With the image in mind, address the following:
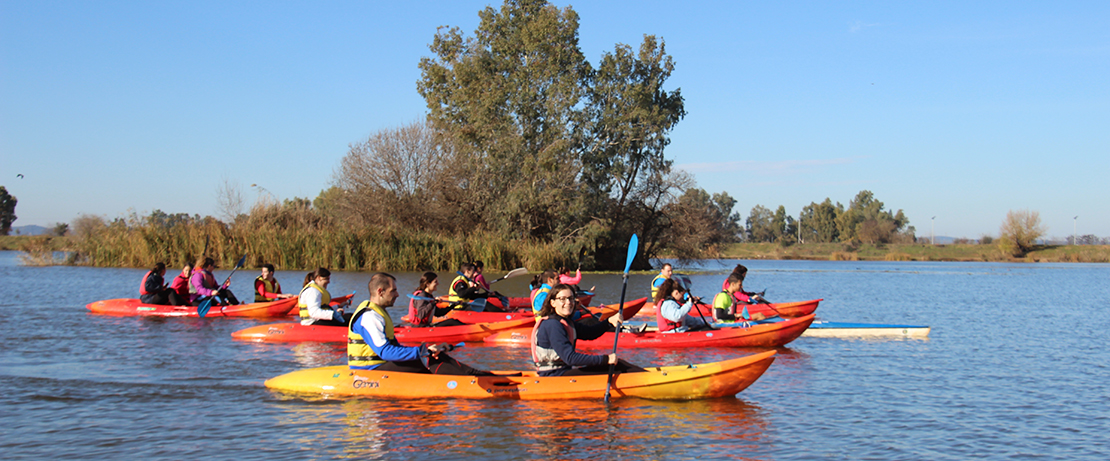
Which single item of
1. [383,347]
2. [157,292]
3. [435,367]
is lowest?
[435,367]

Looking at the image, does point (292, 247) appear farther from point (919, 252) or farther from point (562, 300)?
point (919, 252)

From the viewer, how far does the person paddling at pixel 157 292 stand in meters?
15.4

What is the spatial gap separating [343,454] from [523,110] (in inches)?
1242

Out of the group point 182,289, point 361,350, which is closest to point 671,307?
point 361,350

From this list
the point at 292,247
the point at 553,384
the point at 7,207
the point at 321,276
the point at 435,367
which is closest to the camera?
the point at 553,384

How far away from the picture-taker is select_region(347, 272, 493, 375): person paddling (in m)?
7.19

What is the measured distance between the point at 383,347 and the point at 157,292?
995 cm

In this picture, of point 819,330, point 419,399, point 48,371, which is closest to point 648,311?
point 819,330

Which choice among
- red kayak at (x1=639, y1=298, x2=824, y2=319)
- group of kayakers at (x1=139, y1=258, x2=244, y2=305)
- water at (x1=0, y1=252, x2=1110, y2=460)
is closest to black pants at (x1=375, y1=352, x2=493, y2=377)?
water at (x1=0, y1=252, x2=1110, y2=460)

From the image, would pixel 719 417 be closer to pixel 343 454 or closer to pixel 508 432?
pixel 508 432

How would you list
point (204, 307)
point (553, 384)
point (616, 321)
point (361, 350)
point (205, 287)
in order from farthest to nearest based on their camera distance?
point (205, 287)
point (204, 307)
point (616, 321)
point (361, 350)
point (553, 384)

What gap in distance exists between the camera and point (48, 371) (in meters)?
9.31

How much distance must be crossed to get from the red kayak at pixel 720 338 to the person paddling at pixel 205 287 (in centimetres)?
723

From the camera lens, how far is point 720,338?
11.8 m
